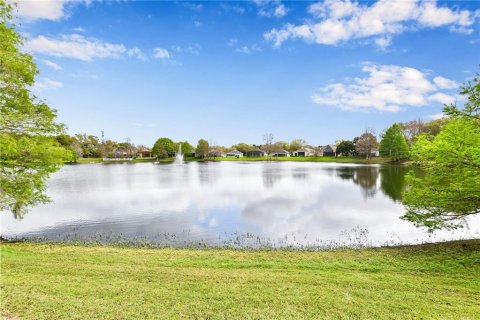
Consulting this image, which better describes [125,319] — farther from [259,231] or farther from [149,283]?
[259,231]

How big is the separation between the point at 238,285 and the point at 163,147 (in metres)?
136

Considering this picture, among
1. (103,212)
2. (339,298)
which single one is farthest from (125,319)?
(103,212)

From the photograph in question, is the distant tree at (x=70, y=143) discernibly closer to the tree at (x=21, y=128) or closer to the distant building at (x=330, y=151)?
the tree at (x=21, y=128)

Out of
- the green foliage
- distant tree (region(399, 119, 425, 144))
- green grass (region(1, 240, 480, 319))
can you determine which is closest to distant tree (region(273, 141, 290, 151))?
distant tree (region(399, 119, 425, 144))

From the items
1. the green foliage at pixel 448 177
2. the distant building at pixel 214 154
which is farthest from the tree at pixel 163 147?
the green foliage at pixel 448 177

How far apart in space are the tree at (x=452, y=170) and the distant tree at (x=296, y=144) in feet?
536

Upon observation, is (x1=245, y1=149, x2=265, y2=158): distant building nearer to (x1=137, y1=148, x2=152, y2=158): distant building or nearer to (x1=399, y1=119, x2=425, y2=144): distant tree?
(x1=137, y1=148, x2=152, y2=158): distant building

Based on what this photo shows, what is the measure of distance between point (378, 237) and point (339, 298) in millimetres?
11300

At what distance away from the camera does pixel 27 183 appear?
1346 centimetres

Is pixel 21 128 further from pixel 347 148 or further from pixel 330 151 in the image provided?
pixel 330 151

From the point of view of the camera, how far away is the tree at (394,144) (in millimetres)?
86438

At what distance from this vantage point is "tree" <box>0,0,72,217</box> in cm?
1187

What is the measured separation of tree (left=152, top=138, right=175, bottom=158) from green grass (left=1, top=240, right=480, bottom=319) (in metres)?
130

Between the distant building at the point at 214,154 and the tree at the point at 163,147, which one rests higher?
the tree at the point at 163,147
